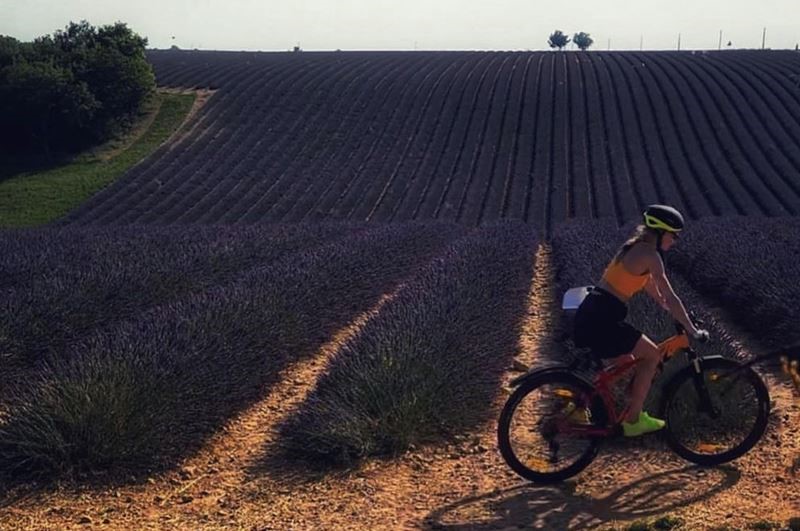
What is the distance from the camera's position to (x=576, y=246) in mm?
14922

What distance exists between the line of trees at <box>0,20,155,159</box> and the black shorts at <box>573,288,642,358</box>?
109 feet

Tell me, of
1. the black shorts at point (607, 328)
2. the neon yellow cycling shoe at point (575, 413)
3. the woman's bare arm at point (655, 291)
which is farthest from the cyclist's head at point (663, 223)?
the neon yellow cycling shoe at point (575, 413)

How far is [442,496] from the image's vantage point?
5324 mm

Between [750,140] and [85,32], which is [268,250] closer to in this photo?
[750,140]

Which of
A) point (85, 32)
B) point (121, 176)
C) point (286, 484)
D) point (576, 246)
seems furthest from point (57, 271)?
point (85, 32)

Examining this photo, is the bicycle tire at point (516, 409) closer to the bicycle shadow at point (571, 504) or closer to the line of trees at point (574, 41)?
the bicycle shadow at point (571, 504)

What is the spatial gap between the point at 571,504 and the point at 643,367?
0.91 metres

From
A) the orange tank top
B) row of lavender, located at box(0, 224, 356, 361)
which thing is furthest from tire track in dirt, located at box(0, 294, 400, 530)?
row of lavender, located at box(0, 224, 356, 361)

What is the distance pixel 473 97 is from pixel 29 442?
3761 centimetres

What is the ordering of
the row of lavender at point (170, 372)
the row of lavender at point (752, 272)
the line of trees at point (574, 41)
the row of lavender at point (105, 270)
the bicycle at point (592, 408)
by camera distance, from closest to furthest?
the bicycle at point (592, 408)
the row of lavender at point (170, 372)
the row of lavender at point (105, 270)
the row of lavender at point (752, 272)
the line of trees at point (574, 41)

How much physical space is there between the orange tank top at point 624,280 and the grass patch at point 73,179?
25.7 m

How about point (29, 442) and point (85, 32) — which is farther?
point (85, 32)

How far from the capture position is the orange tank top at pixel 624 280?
17.3 feet

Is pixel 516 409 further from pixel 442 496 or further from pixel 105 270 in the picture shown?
pixel 105 270
